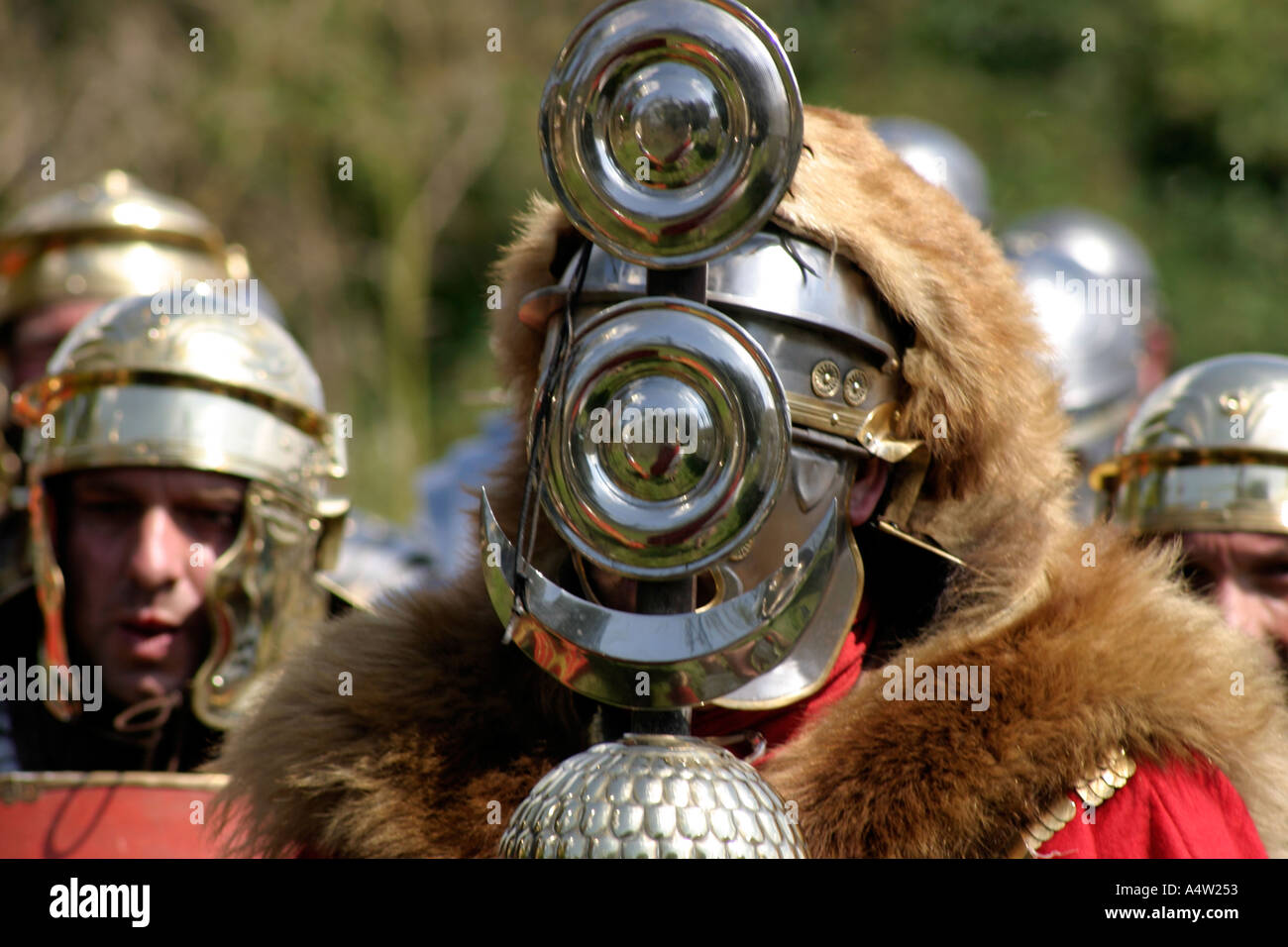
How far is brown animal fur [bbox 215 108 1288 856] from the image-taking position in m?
2.03

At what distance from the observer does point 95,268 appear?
16.5ft

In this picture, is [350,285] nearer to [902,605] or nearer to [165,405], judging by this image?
[165,405]

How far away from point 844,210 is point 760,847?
0.92 m

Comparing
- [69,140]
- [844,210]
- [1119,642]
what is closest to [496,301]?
[844,210]

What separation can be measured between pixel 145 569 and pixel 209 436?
32cm

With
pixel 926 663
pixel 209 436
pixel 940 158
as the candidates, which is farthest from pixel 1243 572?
pixel 940 158

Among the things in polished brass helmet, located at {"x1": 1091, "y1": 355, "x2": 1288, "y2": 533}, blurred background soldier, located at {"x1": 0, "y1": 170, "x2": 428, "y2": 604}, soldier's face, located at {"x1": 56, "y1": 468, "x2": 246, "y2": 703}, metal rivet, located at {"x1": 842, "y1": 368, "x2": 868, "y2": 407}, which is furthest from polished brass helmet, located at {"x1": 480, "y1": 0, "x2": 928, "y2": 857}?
blurred background soldier, located at {"x1": 0, "y1": 170, "x2": 428, "y2": 604}

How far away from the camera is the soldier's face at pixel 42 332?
16.1 ft

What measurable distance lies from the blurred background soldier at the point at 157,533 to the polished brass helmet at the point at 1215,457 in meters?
1.86

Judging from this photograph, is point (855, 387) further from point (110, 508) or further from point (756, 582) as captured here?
point (110, 508)

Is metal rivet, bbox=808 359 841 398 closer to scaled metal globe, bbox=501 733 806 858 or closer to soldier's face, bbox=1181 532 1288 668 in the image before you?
scaled metal globe, bbox=501 733 806 858

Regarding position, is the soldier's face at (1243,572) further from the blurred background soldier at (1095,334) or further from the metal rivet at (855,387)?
the blurred background soldier at (1095,334)

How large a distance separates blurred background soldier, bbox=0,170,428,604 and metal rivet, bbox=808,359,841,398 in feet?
9.39

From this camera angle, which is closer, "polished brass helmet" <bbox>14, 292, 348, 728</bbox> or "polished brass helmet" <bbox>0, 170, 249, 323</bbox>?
"polished brass helmet" <bbox>14, 292, 348, 728</bbox>
